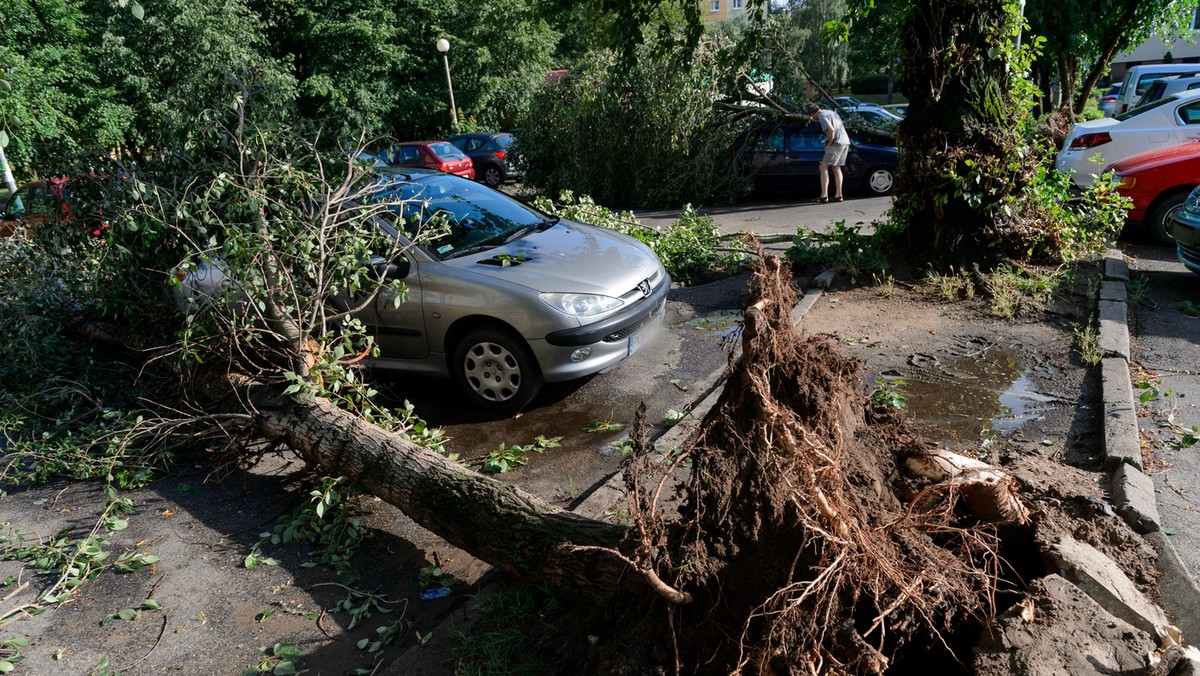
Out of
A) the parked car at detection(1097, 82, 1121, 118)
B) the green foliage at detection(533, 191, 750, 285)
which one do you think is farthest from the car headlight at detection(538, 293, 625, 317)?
the parked car at detection(1097, 82, 1121, 118)

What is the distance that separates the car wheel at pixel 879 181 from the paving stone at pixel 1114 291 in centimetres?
703

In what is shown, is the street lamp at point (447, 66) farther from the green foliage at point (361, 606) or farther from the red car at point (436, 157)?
the green foliage at point (361, 606)

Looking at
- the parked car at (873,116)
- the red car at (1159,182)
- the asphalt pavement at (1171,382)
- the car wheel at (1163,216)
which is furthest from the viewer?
the parked car at (873,116)

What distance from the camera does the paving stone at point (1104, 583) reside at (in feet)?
9.18

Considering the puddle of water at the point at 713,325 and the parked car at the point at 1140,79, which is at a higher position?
the parked car at the point at 1140,79

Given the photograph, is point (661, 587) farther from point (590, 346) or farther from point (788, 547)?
point (590, 346)

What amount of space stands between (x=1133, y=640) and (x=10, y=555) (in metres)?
5.76

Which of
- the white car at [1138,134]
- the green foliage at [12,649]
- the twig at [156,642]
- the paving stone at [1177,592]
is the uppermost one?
the white car at [1138,134]

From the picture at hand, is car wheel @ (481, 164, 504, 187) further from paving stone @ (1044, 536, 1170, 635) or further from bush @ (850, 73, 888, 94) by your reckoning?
bush @ (850, 73, 888, 94)

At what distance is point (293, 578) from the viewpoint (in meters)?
4.16

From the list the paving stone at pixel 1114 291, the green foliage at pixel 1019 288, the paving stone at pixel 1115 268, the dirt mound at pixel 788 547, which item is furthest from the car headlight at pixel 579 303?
the paving stone at pixel 1115 268

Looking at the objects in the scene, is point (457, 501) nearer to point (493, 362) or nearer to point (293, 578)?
point (293, 578)

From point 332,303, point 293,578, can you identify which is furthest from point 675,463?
point 332,303

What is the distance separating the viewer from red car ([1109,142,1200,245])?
29.6ft
